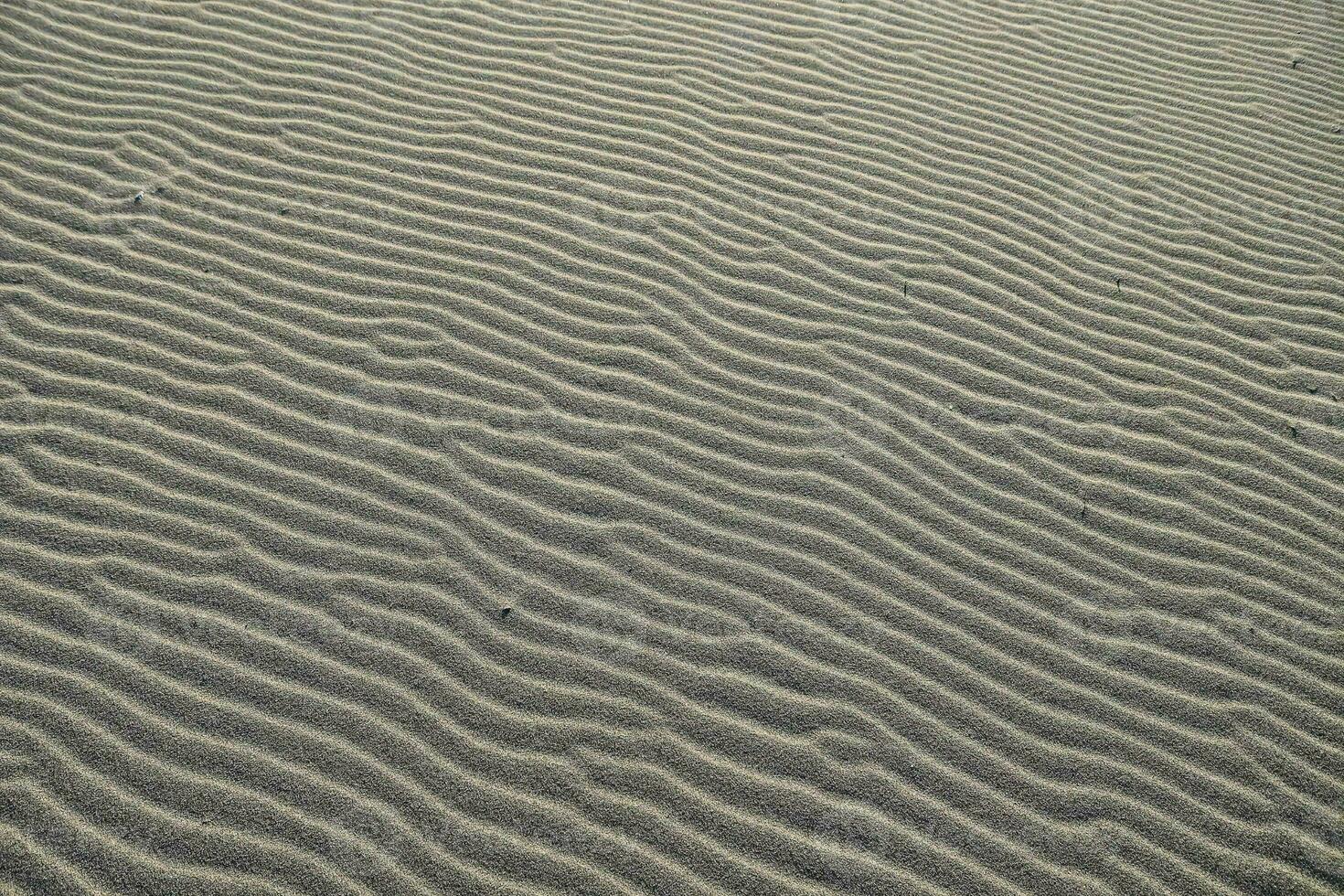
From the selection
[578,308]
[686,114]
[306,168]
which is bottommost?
[578,308]

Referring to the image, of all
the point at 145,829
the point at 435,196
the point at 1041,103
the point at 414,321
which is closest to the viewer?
the point at 145,829

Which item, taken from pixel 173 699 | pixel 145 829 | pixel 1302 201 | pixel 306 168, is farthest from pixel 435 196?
pixel 1302 201

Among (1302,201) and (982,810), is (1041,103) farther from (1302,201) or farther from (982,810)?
(982,810)

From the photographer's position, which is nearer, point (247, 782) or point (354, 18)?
point (247, 782)

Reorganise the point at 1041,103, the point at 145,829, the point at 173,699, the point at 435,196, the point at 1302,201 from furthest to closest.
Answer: the point at 1041,103 < the point at 1302,201 < the point at 435,196 < the point at 173,699 < the point at 145,829

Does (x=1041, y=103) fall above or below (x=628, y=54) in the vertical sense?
above

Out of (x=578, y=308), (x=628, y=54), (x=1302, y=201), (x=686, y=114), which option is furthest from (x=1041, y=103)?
(x=578, y=308)

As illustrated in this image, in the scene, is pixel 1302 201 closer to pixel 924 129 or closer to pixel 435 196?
pixel 924 129
